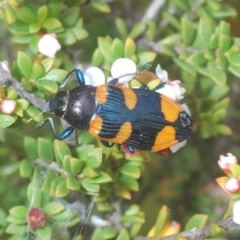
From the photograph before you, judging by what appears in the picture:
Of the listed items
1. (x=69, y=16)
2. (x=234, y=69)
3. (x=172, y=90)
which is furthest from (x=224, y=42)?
(x=69, y=16)

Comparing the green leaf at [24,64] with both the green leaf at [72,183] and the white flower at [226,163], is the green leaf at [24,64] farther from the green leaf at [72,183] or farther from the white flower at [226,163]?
the white flower at [226,163]

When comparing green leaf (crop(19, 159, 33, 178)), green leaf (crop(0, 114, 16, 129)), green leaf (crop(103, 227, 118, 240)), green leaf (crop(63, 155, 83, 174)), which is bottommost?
green leaf (crop(103, 227, 118, 240))

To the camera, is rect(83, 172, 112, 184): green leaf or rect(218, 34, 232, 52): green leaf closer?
rect(83, 172, 112, 184): green leaf

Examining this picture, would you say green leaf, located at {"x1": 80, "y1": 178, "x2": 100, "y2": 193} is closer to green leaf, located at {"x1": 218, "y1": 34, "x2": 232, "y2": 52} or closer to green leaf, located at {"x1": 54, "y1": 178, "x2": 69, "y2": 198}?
green leaf, located at {"x1": 54, "y1": 178, "x2": 69, "y2": 198}

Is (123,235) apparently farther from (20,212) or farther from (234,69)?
(234,69)

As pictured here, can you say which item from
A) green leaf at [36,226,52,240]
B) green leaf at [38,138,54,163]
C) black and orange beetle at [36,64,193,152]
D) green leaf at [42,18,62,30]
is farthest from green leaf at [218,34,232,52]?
green leaf at [36,226,52,240]

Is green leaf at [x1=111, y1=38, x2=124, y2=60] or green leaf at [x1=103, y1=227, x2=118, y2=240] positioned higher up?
green leaf at [x1=111, y1=38, x2=124, y2=60]

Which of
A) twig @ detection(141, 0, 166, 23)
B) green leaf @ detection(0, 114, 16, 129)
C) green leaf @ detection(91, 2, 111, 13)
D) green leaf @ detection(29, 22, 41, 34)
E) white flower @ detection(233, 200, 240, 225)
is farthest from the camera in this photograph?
twig @ detection(141, 0, 166, 23)
